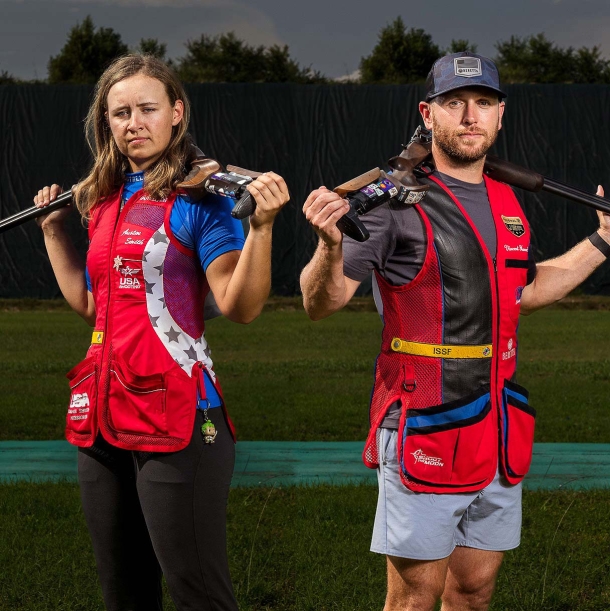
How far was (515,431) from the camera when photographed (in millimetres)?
3176

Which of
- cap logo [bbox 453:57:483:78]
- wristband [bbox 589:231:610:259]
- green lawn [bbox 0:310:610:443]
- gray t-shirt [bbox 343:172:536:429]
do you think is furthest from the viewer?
green lawn [bbox 0:310:610:443]

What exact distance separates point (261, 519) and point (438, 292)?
272cm

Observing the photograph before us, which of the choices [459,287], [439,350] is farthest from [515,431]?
[459,287]

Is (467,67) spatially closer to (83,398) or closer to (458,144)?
(458,144)

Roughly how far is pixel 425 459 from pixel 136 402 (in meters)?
0.83

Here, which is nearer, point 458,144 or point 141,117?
point 141,117

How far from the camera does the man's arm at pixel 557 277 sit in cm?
349

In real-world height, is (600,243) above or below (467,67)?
below

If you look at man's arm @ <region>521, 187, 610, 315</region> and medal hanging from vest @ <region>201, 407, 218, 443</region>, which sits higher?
man's arm @ <region>521, 187, 610, 315</region>

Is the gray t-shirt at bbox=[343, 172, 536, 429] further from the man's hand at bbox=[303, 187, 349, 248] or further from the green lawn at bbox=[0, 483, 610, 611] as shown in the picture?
the green lawn at bbox=[0, 483, 610, 611]

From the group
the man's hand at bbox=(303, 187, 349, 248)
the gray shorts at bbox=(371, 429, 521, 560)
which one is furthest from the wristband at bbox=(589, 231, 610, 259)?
the man's hand at bbox=(303, 187, 349, 248)

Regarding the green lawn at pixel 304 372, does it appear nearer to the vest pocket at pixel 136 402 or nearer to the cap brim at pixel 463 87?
the cap brim at pixel 463 87

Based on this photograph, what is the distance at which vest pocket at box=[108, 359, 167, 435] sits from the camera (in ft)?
9.04

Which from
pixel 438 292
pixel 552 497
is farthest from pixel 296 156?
pixel 438 292
